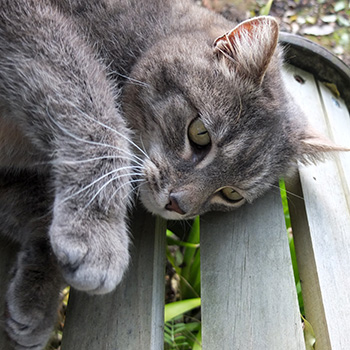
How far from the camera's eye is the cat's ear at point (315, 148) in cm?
172

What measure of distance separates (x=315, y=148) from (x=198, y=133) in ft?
1.67

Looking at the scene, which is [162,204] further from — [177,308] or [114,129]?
[177,308]

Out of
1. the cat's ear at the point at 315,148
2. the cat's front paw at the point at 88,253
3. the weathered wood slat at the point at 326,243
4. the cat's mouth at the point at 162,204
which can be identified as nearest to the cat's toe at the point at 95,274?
the cat's front paw at the point at 88,253

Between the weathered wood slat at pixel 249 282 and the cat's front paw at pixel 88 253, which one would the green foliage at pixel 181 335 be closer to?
the weathered wood slat at pixel 249 282

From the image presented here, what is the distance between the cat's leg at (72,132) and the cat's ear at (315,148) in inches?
28.5

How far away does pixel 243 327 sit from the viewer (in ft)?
4.27

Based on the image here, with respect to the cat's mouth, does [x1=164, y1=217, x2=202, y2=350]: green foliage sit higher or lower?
lower

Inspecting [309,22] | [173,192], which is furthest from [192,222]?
[309,22]

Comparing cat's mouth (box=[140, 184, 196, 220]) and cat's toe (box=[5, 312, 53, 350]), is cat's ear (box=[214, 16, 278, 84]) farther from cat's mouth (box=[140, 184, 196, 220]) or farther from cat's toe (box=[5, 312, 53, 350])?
cat's toe (box=[5, 312, 53, 350])

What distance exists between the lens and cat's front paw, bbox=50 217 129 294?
3.76 feet

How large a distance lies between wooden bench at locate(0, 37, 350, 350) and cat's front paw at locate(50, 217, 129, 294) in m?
0.19

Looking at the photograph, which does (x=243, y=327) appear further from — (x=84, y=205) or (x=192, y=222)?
→ (x=192, y=222)

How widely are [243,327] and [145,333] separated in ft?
0.93

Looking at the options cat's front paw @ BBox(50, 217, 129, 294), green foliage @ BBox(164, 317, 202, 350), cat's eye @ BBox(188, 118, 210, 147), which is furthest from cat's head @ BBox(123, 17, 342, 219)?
green foliage @ BBox(164, 317, 202, 350)
